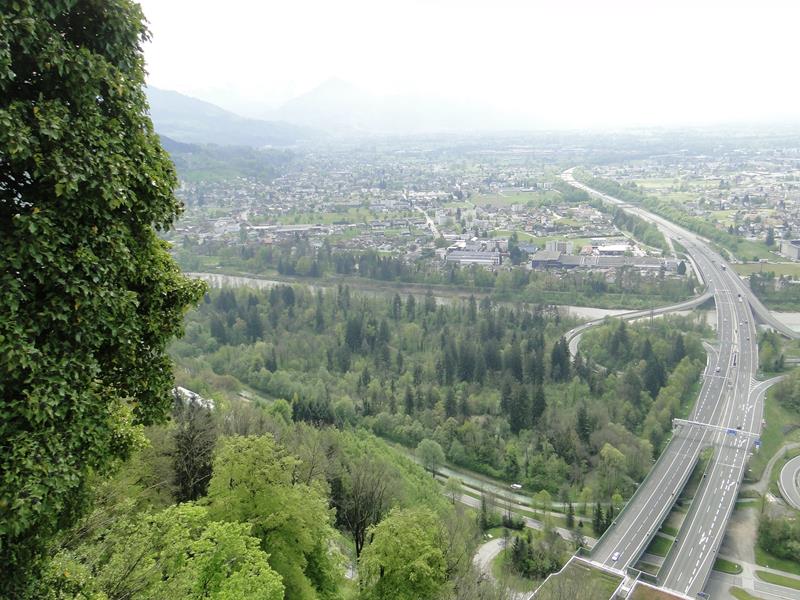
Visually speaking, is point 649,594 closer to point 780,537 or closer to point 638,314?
point 780,537

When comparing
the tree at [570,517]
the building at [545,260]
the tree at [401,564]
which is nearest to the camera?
the tree at [401,564]

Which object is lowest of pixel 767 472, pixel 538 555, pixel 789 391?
pixel 767 472

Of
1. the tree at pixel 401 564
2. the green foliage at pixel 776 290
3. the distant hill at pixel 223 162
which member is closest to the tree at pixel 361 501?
the tree at pixel 401 564

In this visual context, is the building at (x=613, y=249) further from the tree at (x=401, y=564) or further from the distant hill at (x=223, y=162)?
the distant hill at (x=223, y=162)

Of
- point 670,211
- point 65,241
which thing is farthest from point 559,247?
point 65,241

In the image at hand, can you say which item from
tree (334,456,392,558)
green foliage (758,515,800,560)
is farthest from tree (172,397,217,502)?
green foliage (758,515,800,560)

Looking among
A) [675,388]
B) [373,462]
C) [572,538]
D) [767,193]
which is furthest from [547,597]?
[767,193]
